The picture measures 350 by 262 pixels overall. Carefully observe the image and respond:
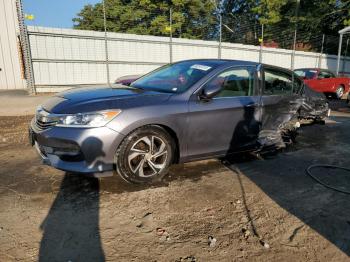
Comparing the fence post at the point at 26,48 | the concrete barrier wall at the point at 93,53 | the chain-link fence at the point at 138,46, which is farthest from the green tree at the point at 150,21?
the fence post at the point at 26,48

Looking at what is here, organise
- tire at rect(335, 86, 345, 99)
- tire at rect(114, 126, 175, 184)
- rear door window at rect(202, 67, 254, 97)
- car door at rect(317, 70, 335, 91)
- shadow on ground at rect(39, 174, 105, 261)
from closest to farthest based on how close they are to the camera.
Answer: shadow on ground at rect(39, 174, 105, 261) → tire at rect(114, 126, 175, 184) → rear door window at rect(202, 67, 254, 97) → car door at rect(317, 70, 335, 91) → tire at rect(335, 86, 345, 99)

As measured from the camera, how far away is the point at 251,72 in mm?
4594

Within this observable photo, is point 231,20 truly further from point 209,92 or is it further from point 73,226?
point 73,226

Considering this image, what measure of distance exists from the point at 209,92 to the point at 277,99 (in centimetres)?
164

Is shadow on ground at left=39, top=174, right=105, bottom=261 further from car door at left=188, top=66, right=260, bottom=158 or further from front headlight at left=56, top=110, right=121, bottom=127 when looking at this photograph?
car door at left=188, top=66, right=260, bottom=158

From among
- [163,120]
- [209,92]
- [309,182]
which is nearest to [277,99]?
[309,182]

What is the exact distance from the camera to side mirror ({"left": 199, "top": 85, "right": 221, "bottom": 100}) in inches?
152

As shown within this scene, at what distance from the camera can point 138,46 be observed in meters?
15.6

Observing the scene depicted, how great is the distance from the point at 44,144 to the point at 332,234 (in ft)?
9.79

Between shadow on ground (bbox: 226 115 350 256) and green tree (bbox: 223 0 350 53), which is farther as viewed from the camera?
green tree (bbox: 223 0 350 53)

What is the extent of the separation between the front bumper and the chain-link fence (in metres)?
11.0

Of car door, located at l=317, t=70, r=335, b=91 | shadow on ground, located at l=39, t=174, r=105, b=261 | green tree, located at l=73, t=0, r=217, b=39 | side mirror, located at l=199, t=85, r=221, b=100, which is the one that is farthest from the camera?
green tree, located at l=73, t=0, r=217, b=39

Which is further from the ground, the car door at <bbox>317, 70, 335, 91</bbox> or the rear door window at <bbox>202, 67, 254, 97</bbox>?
the rear door window at <bbox>202, 67, 254, 97</bbox>

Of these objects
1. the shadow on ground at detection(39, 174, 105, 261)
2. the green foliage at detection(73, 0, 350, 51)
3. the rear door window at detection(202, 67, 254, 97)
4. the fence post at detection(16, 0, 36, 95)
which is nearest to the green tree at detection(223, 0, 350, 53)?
the green foliage at detection(73, 0, 350, 51)
